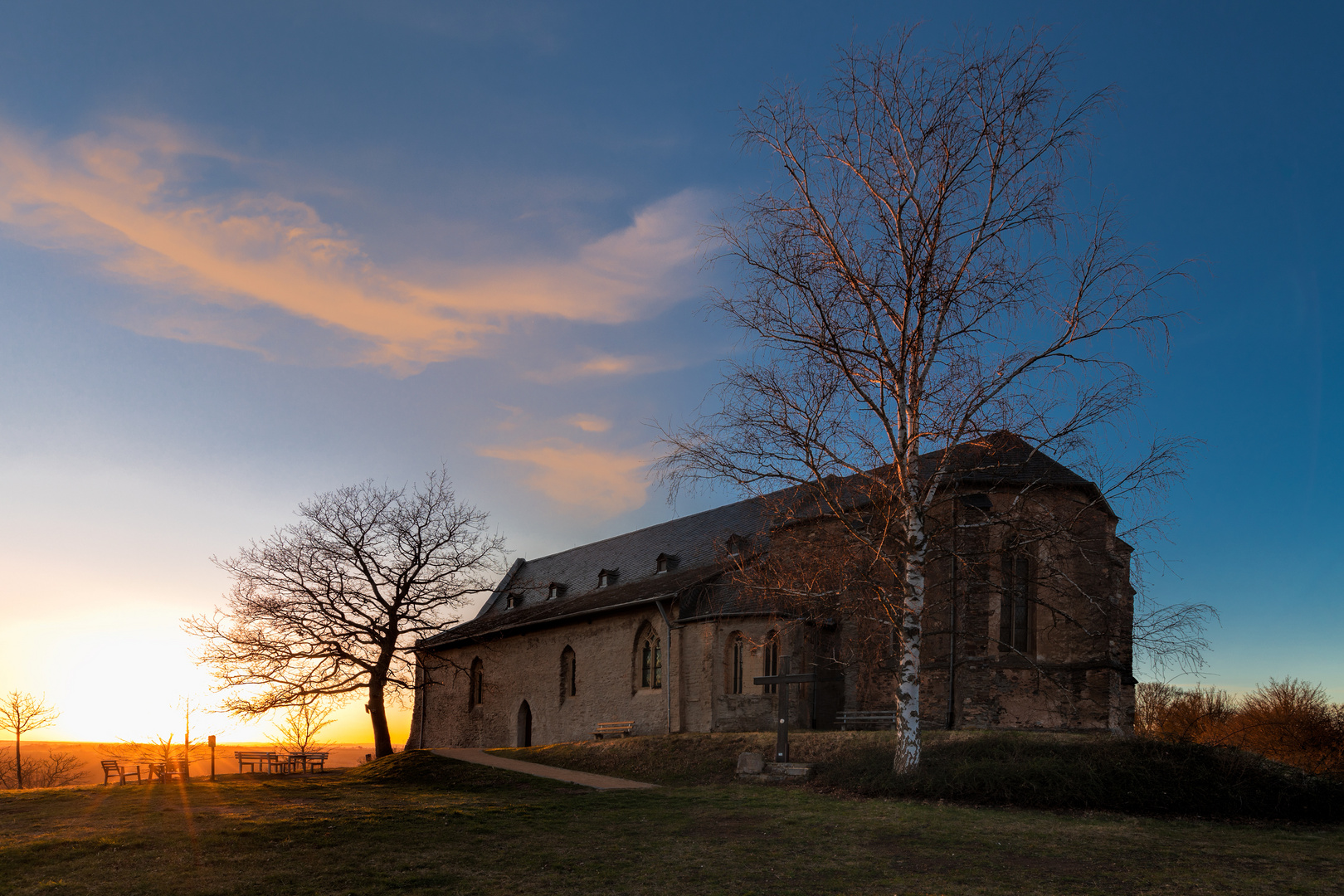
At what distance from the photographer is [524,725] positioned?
32.3m

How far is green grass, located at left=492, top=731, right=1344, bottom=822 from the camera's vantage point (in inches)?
491

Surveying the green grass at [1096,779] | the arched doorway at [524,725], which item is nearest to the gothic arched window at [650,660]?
the arched doorway at [524,725]

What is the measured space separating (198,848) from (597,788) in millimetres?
8300

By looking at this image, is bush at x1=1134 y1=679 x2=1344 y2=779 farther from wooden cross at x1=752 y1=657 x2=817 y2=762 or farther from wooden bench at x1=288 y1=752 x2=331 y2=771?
wooden bench at x1=288 y1=752 x2=331 y2=771

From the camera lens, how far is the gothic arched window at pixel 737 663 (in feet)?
81.7

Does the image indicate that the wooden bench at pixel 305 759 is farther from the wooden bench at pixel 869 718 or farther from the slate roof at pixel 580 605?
the wooden bench at pixel 869 718

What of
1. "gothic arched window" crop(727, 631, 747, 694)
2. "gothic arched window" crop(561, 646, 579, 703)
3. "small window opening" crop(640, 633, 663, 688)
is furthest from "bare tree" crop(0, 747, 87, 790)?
"gothic arched window" crop(727, 631, 747, 694)

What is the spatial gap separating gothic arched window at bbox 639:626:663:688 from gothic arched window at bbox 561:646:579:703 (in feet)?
11.5

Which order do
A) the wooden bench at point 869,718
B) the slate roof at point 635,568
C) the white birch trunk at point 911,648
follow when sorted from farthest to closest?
Answer: the slate roof at point 635,568 < the wooden bench at point 869,718 < the white birch trunk at point 911,648

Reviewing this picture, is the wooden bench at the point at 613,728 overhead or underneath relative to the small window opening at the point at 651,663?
underneath

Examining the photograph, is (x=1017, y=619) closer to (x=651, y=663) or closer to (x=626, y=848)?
(x=651, y=663)

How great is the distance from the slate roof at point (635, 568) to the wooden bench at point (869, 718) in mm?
4290

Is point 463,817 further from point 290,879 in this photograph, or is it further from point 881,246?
point 881,246

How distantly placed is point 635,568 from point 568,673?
4.47 m
